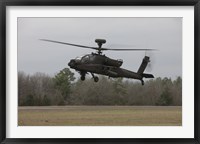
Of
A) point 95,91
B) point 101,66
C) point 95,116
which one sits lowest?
point 95,116

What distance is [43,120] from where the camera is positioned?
11.6 m

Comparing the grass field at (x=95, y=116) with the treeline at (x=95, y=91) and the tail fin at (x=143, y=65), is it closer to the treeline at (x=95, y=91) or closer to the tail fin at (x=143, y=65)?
the treeline at (x=95, y=91)

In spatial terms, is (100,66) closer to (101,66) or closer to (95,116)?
(101,66)

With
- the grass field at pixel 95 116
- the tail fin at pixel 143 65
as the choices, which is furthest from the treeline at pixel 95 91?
the tail fin at pixel 143 65

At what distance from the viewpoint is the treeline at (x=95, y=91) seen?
11.7m

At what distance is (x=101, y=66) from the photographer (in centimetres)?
1202

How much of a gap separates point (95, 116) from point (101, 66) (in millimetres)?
843

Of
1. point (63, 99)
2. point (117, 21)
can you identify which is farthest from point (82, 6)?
point (63, 99)

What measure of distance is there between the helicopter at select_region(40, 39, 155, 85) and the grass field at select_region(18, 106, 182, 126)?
0.50 meters

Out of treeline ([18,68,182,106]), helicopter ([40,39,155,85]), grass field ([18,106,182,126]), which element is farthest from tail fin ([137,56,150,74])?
grass field ([18,106,182,126])

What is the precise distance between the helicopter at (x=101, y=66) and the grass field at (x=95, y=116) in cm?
50

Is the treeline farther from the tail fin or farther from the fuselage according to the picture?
the tail fin

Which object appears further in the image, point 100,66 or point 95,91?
point 100,66

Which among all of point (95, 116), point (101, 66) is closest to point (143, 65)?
point (101, 66)
